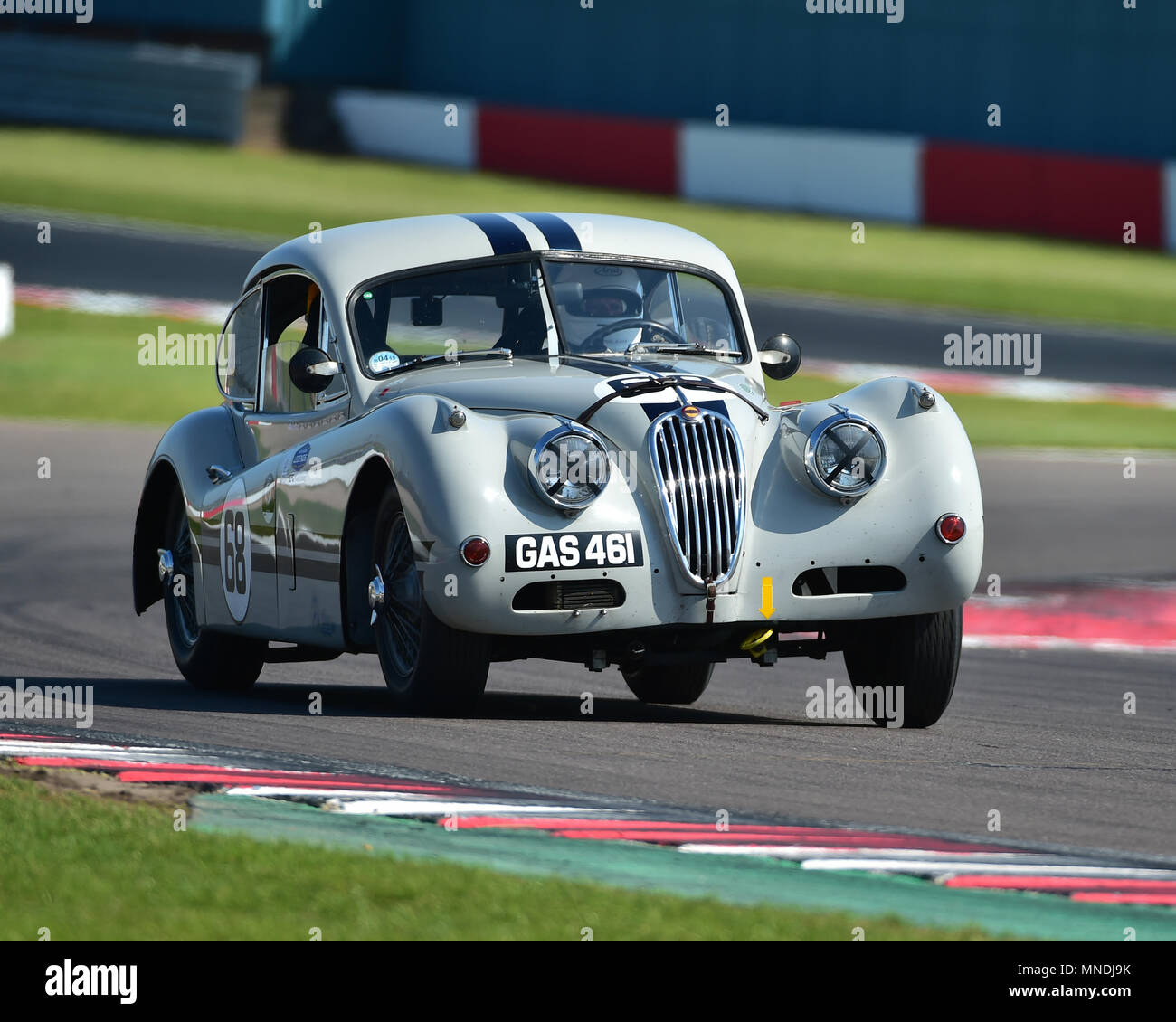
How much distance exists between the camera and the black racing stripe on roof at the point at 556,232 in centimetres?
838

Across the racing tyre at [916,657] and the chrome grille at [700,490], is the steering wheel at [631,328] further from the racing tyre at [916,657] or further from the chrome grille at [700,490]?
the racing tyre at [916,657]

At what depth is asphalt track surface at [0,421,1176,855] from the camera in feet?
19.9

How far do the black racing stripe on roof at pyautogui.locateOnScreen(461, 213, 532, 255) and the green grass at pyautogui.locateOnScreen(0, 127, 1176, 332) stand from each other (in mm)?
21155

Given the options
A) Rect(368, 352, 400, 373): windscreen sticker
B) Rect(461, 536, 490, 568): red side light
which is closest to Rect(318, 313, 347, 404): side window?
Rect(368, 352, 400, 373): windscreen sticker

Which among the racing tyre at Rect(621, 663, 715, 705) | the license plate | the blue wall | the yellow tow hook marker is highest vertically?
the blue wall

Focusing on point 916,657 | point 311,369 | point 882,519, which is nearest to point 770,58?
point 311,369

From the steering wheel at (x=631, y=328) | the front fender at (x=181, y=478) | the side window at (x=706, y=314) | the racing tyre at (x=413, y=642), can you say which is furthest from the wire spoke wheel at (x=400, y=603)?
the front fender at (x=181, y=478)

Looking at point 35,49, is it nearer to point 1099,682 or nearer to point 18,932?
point 1099,682

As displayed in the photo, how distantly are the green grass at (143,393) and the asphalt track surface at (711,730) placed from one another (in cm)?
662

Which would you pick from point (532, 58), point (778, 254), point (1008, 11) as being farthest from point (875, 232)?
point (532, 58)

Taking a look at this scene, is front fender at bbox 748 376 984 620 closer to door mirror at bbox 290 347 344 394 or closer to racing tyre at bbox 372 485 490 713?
racing tyre at bbox 372 485 490 713

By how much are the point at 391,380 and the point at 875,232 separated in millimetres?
26644

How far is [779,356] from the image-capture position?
28.7 ft
